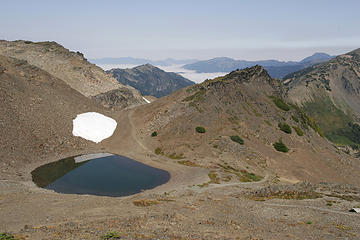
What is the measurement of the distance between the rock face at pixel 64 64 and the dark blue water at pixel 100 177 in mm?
56741

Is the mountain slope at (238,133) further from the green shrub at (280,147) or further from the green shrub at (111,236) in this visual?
the green shrub at (111,236)

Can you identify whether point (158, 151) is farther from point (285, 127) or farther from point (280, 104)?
point (280, 104)

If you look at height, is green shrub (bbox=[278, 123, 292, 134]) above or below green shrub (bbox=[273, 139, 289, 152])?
above

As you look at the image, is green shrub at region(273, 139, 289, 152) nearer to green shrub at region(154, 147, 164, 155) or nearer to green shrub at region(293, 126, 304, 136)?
green shrub at region(293, 126, 304, 136)

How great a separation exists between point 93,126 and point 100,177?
29.2m

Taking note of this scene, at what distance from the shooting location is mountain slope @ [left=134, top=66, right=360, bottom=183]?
6078 cm

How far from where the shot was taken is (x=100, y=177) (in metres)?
50.0

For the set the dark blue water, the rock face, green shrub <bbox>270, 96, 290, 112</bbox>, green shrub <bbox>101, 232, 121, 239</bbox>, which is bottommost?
the dark blue water

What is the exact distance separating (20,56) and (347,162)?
129 meters

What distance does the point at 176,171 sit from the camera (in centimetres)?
5369

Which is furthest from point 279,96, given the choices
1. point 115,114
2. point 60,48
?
point 60,48

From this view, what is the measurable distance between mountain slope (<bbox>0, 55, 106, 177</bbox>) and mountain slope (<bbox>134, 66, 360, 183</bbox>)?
19040 mm

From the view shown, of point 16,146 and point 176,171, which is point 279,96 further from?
point 16,146

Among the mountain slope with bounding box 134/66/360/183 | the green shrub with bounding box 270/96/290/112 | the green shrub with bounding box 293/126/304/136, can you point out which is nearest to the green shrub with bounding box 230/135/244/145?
the mountain slope with bounding box 134/66/360/183
